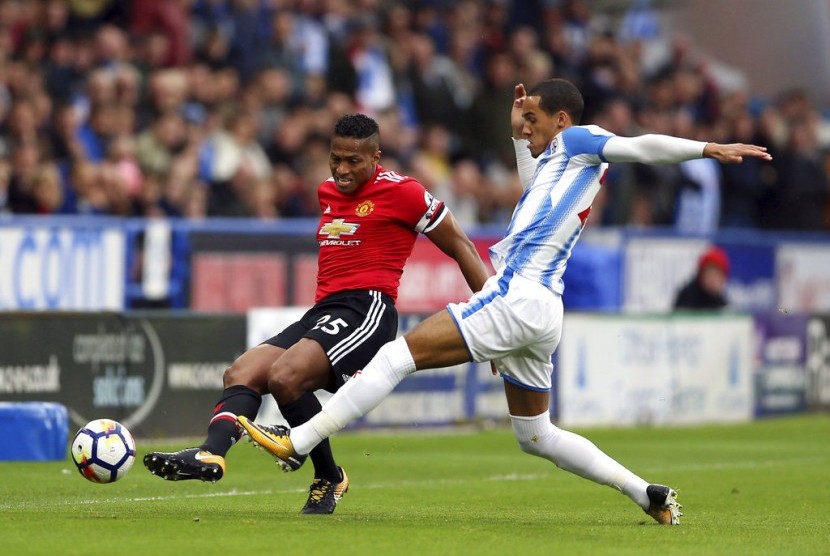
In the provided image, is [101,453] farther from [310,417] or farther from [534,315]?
[534,315]

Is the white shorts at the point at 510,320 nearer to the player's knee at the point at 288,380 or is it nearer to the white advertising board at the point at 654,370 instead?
the player's knee at the point at 288,380

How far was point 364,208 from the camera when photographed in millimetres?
8570

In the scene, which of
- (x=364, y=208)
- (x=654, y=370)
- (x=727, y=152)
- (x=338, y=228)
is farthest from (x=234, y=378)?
(x=654, y=370)

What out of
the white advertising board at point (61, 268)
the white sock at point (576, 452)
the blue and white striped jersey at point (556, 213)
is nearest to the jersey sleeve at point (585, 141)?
the blue and white striped jersey at point (556, 213)

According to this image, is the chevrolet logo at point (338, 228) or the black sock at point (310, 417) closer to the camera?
the black sock at point (310, 417)

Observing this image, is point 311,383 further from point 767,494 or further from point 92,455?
point 767,494

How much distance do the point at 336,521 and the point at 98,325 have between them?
5.90 meters

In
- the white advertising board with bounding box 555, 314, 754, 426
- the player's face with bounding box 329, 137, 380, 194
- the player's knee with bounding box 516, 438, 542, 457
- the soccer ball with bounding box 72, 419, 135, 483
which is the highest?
the player's face with bounding box 329, 137, 380, 194

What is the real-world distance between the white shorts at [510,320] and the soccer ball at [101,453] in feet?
6.18

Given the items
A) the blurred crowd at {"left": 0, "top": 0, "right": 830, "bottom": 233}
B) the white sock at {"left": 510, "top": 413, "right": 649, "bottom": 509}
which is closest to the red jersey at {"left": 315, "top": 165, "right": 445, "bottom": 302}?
the white sock at {"left": 510, "top": 413, "right": 649, "bottom": 509}

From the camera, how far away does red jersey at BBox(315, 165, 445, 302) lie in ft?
28.1

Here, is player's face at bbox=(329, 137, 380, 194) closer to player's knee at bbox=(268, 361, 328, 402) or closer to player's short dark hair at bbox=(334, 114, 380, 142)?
player's short dark hair at bbox=(334, 114, 380, 142)

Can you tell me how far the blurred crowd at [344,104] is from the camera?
16.3 m

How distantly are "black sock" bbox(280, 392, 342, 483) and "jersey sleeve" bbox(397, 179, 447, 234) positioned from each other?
1072 millimetres
